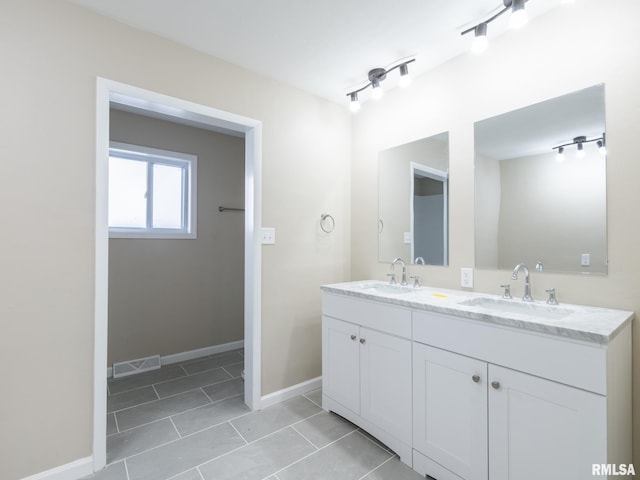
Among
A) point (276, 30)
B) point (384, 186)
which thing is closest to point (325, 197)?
point (384, 186)

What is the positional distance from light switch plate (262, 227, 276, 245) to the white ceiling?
1.17m

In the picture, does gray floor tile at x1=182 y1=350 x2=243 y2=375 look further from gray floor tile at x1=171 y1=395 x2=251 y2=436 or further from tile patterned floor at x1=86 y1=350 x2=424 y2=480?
gray floor tile at x1=171 y1=395 x2=251 y2=436

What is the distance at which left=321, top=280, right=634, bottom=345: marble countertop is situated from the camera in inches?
45.9

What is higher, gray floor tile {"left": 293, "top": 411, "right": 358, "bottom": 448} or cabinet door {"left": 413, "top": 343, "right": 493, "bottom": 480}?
cabinet door {"left": 413, "top": 343, "right": 493, "bottom": 480}

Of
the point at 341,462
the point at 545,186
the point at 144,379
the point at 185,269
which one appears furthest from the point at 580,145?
the point at 144,379

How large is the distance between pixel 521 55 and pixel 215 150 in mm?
2921

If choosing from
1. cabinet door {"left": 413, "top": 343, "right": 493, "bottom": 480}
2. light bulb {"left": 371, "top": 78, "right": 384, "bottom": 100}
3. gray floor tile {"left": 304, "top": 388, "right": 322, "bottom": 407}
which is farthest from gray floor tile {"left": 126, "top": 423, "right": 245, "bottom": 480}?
light bulb {"left": 371, "top": 78, "right": 384, "bottom": 100}

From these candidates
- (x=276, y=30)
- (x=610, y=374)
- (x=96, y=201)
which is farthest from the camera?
(x=276, y=30)

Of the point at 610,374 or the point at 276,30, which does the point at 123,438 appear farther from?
the point at 276,30

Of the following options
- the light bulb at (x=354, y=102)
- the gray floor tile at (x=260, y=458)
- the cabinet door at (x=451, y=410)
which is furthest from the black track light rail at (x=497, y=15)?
the gray floor tile at (x=260, y=458)

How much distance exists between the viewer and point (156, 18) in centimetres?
180


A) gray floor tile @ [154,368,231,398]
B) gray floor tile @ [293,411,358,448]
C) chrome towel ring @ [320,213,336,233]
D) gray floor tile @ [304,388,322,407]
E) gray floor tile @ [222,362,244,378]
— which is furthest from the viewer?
gray floor tile @ [222,362,244,378]

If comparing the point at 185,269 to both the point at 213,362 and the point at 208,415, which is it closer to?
the point at 213,362

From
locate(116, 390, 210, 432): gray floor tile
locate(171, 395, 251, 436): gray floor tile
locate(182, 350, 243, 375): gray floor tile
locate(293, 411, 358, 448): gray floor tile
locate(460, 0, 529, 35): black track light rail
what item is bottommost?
locate(182, 350, 243, 375): gray floor tile
